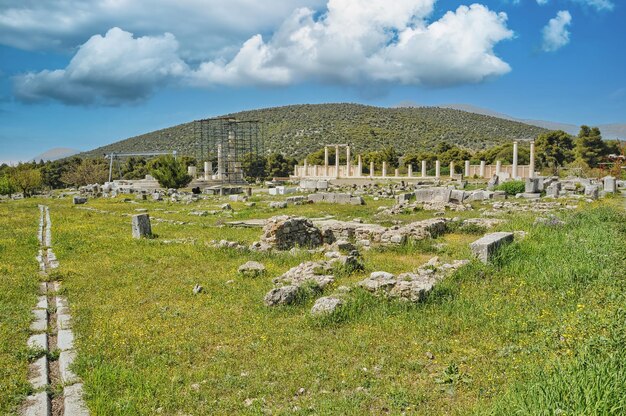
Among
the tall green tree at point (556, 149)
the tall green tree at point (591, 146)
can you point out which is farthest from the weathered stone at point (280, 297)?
the tall green tree at point (591, 146)

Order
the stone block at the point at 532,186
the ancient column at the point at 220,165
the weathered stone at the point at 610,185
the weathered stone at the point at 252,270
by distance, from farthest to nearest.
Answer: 1. the ancient column at the point at 220,165
2. the stone block at the point at 532,186
3. the weathered stone at the point at 610,185
4. the weathered stone at the point at 252,270

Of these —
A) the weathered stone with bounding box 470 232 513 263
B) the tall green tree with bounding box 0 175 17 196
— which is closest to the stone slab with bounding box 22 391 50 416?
the weathered stone with bounding box 470 232 513 263

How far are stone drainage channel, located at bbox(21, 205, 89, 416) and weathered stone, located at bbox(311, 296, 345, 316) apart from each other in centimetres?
370

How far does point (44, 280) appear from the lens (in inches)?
433

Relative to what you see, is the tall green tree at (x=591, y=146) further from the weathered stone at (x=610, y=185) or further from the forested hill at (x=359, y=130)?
the weathered stone at (x=610, y=185)

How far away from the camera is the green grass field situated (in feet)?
16.6

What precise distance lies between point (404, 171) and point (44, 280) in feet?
199

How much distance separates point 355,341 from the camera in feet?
22.5

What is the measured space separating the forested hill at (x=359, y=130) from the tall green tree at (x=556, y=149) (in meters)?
23.5

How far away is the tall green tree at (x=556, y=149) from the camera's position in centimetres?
6506

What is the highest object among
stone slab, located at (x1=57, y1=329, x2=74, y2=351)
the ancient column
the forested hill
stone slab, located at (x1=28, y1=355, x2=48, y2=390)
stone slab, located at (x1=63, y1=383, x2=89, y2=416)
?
the forested hill

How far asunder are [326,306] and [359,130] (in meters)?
105

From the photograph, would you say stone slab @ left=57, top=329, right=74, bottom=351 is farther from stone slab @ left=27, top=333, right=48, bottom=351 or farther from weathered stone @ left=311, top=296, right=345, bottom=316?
weathered stone @ left=311, top=296, right=345, bottom=316

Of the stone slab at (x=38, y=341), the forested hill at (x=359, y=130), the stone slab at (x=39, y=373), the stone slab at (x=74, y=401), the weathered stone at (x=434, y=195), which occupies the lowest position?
the stone slab at (x=74, y=401)
